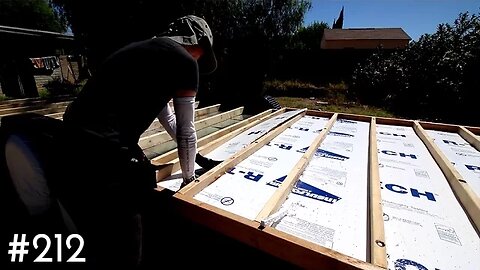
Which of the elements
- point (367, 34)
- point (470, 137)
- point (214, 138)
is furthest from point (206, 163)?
point (367, 34)

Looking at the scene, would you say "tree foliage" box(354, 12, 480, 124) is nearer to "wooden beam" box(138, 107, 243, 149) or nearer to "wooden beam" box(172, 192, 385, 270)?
"wooden beam" box(138, 107, 243, 149)

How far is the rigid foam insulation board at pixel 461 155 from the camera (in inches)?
87.7

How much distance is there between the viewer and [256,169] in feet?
7.43

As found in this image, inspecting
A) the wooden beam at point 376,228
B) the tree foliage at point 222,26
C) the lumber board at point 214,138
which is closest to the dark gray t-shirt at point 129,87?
the lumber board at point 214,138

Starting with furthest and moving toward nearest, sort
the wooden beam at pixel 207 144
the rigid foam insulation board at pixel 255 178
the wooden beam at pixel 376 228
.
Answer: the wooden beam at pixel 207 144 < the rigid foam insulation board at pixel 255 178 < the wooden beam at pixel 376 228

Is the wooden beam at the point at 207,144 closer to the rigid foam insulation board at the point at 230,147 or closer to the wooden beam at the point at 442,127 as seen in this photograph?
the rigid foam insulation board at the point at 230,147

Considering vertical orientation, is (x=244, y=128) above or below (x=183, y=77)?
below

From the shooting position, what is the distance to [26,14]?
1030 inches

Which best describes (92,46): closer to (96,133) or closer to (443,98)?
(96,133)

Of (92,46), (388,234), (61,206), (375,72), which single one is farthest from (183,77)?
(375,72)

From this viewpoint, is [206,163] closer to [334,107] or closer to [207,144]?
[207,144]

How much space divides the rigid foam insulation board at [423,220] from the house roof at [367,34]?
26908 mm

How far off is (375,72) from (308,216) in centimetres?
1069

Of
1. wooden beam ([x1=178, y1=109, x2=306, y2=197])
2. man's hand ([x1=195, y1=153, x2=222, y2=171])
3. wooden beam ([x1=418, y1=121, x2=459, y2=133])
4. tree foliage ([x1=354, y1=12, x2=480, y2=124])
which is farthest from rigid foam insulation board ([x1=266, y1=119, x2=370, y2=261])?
tree foliage ([x1=354, y1=12, x2=480, y2=124])
